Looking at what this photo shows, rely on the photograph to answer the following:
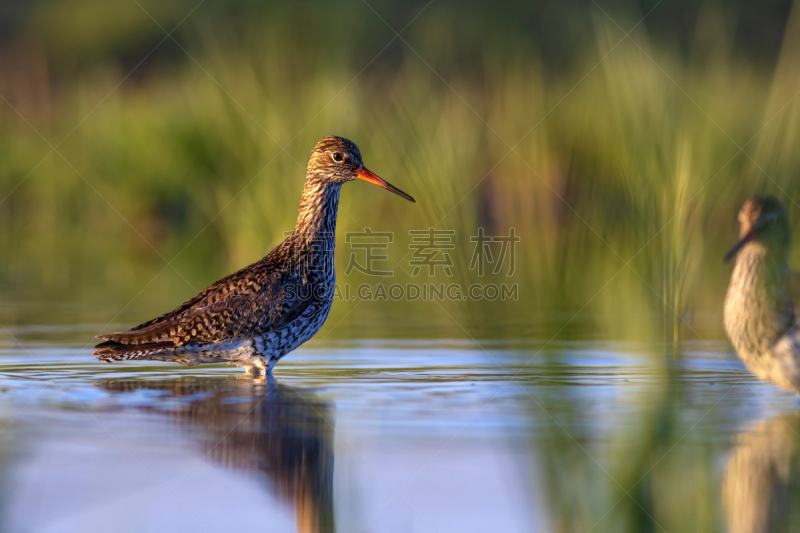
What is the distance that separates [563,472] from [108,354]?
15.7 feet

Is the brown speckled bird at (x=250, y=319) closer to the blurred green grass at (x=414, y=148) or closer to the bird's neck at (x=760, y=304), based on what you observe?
the blurred green grass at (x=414, y=148)

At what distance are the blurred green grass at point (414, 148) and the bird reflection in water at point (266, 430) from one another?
39.0 inches

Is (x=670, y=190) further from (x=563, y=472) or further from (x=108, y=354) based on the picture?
(x=108, y=354)

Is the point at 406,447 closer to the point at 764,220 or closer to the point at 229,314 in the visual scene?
the point at 764,220

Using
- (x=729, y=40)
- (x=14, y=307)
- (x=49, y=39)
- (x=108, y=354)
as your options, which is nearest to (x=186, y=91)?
(x=14, y=307)

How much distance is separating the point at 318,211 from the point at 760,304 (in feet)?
13.7

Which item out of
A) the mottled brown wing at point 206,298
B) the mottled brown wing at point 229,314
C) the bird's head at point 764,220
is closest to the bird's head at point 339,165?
the mottled brown wing at point 229,314

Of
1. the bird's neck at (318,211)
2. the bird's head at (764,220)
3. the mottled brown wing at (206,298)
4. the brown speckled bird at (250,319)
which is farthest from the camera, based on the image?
the bird's neck at (318,211)

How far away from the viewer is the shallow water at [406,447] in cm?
300

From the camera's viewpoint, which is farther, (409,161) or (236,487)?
(236,487)

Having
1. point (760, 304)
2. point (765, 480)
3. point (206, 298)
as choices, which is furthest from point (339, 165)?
point (765, 480)

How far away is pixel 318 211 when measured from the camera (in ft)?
27.6

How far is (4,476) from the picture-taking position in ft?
10.9

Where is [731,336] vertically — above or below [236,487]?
above
